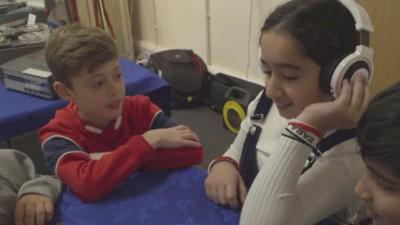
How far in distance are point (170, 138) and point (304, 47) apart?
425 mm

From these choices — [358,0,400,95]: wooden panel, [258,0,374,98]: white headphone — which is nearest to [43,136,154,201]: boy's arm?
[258,0,374,98]: white headphone

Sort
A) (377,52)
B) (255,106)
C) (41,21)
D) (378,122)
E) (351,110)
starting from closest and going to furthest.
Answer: (378,122)
(351,110)
(255,106)
(377,52)
(41,21)

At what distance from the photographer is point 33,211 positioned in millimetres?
916

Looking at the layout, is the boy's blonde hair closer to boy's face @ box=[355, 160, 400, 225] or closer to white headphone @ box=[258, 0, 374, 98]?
white headphone @ box=[258, 0, 374, 98]

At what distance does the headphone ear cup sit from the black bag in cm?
206

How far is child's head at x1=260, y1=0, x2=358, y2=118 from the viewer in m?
0.80

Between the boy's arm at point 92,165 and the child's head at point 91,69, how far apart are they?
0.14 meters

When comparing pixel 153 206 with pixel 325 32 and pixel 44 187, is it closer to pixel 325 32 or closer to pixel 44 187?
pixel 44 187

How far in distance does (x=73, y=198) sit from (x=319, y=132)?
57 cm

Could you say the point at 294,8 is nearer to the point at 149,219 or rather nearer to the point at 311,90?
the point at 311,90

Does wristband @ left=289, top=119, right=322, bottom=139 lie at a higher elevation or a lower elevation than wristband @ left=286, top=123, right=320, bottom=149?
higher

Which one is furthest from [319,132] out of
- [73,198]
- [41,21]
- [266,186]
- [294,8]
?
[41,21]

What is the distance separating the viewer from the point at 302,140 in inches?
30.1

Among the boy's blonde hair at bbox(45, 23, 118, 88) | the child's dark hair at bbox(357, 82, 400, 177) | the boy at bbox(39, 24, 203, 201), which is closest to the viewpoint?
Result: the child's dark hair at bbox(357, 82, 400, 177)
